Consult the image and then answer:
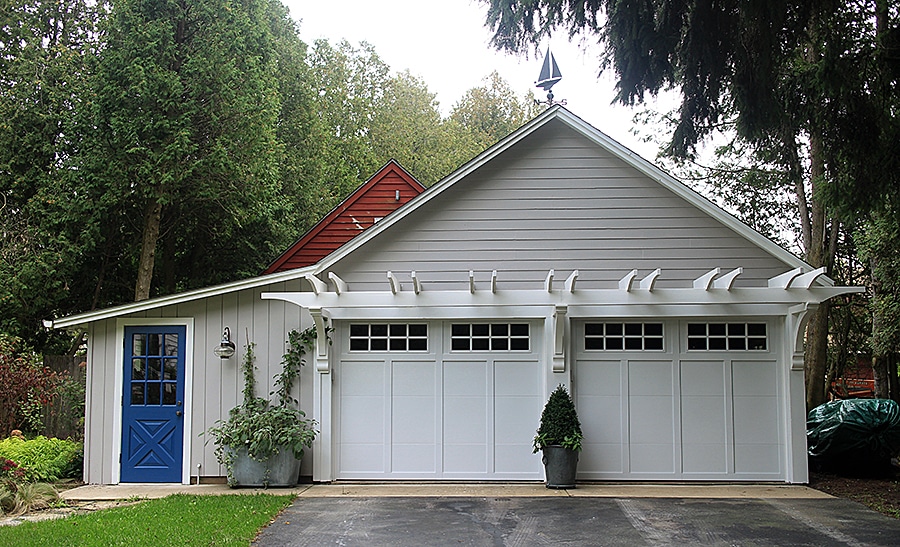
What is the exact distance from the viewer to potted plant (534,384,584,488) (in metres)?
9.80

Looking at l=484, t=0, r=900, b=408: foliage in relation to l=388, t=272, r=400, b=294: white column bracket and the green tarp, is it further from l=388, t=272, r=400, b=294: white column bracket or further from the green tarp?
the green tarp

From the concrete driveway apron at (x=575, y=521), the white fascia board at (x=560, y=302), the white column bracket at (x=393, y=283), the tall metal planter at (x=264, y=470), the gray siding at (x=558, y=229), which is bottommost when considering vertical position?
the concrete driveway apron at (x=575, y=521)

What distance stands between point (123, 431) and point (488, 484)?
4.61 metres

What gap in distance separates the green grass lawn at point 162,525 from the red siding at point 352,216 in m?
6.36

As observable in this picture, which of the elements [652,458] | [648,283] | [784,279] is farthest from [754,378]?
[648,283]

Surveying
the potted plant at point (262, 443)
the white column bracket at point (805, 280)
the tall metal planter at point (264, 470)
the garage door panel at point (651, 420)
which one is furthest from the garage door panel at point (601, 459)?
the tall metal planter at point (264, 470)

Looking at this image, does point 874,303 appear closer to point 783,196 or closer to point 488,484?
point 783,196

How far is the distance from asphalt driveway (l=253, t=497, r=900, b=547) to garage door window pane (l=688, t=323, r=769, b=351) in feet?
6.59

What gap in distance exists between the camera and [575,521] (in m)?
8.07

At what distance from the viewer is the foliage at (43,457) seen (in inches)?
408

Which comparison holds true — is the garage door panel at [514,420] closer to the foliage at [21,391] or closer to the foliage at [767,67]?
the foliage at [767,67]

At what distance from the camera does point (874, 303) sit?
14.6 m

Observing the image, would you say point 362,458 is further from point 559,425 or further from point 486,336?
point 559,425

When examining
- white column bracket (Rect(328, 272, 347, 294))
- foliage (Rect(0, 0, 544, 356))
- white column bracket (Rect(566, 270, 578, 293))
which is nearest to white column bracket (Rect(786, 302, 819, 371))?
white column bracket (Rect(566, 270, 578, 293))
